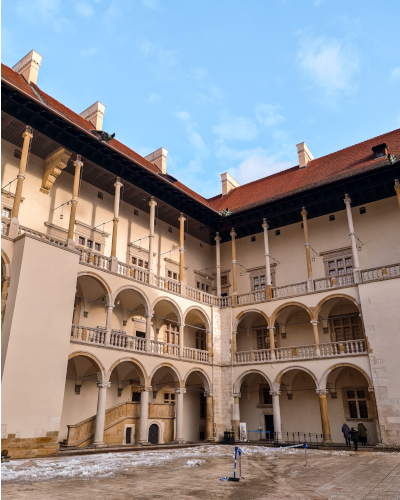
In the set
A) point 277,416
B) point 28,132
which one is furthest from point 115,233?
point 277,416

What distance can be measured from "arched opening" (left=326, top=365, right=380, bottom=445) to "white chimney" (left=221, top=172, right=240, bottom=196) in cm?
1397

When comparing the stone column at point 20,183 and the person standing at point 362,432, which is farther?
the person standing at point 362,432

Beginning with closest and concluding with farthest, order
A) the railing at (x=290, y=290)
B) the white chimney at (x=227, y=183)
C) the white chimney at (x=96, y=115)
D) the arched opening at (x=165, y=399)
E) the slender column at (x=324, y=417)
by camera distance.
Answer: the slender column at (x=324, y=417), the arched opening at (x=165, y=399), the railing at (x=290, y=290), the white chimney at (x=96, y=115), the white chimney at (x=227, y=183)

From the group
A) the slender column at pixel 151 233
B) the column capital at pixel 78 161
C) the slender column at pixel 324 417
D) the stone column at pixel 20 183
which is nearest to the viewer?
the stone column at pixel 20 183

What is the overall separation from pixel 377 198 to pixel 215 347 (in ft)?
34.0

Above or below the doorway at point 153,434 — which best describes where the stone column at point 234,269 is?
above

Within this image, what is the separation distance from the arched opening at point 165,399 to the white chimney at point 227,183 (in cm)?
1314

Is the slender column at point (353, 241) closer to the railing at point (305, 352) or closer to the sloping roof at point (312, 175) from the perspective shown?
the sloping roof at point (312, 175)

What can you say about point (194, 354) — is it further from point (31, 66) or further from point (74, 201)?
point (31, 66)

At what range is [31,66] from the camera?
19.2 metres

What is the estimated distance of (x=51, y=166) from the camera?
642 inches

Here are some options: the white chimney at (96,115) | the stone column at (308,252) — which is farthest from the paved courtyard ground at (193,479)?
the white chimney at (96,115)

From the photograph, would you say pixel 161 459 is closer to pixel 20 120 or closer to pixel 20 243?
pixel 20 243

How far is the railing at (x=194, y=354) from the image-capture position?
63.1ft
